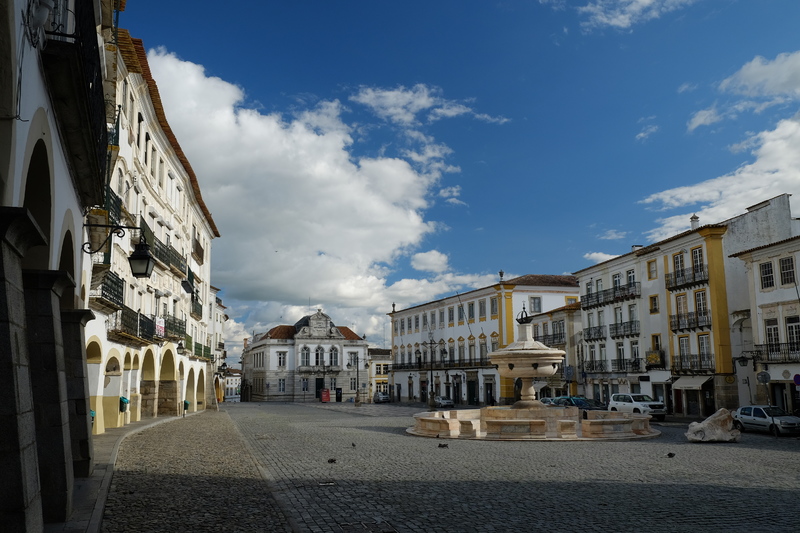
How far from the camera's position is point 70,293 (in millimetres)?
11633

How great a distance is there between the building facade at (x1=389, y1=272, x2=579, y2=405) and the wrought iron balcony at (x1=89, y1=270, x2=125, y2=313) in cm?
3572

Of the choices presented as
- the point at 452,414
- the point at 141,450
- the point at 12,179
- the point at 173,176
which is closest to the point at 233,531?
the point at 12,179

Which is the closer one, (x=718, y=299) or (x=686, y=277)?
(x=718, y=299)

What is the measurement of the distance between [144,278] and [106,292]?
5.41 m

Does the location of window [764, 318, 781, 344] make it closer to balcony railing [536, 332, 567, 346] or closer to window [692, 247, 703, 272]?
window [692, 247, 703, 272]

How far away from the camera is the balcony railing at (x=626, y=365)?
4517 cm

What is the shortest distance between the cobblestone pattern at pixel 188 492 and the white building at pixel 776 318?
2662 cm

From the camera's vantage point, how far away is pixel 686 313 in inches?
1624

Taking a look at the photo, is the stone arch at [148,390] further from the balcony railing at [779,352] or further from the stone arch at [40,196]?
the balcony railing at [779,352]

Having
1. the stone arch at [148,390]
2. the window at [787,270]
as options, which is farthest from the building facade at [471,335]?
the window at [787,270]

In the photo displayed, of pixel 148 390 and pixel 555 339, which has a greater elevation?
pixel 555 339

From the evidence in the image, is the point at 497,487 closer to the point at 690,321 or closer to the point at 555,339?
the point at 690,321

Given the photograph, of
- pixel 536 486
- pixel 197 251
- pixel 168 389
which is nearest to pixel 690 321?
pixel 168 389

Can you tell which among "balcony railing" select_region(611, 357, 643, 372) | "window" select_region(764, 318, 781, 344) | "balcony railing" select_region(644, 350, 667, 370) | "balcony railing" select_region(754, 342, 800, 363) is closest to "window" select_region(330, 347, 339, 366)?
"balcony railing" select_region(611, 357, 643, 372)
